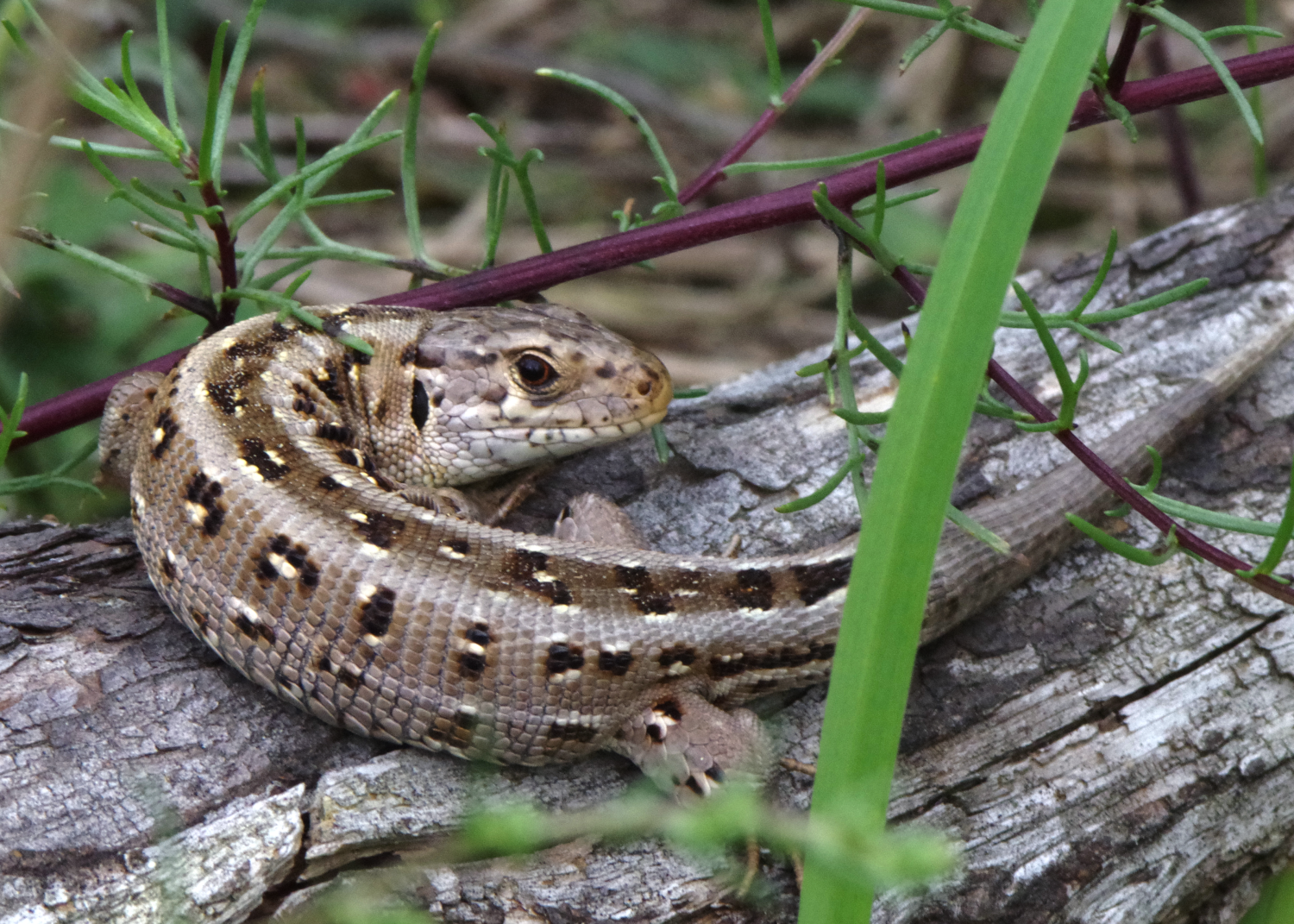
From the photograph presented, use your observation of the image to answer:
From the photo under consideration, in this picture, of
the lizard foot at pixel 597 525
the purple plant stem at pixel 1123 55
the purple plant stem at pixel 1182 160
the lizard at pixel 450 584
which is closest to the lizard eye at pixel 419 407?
the lizard at pixel 450 584

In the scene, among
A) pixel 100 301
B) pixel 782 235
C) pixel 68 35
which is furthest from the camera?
pixel 782 235

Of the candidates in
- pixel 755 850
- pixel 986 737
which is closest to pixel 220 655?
pixel 755 850

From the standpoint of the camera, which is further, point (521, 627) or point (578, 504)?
point (578, 504)

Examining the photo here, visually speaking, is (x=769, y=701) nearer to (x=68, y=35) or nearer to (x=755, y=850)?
(x=755, y=850)

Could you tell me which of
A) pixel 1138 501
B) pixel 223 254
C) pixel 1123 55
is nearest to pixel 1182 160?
pixel 1123 55

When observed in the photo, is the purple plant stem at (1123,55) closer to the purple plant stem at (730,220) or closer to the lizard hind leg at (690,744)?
the purple plant stem at (730,220)

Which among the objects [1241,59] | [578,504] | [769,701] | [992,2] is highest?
[992,2]
